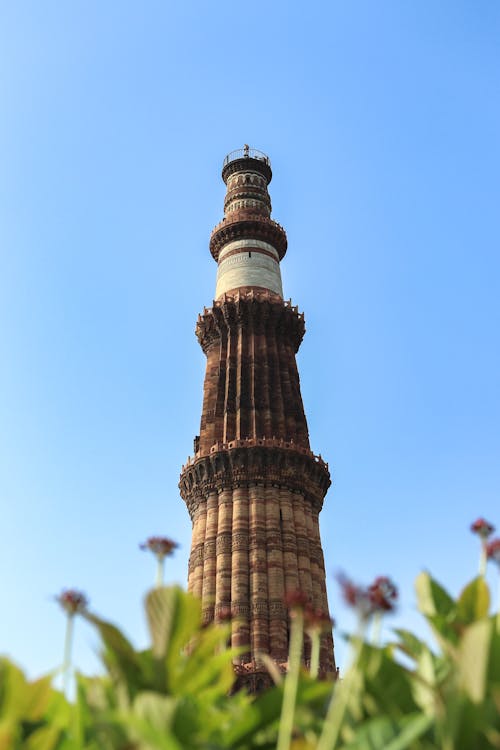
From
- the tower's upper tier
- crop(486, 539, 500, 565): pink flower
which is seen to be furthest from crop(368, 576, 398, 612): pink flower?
the tower's upper tier

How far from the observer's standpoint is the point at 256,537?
25516 mm

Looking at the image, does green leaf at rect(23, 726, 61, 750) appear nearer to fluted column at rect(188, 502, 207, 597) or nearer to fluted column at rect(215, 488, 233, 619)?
fluted column at rect(215, 488, 233, 619)

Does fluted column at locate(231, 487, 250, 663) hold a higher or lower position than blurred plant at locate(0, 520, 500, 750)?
higher

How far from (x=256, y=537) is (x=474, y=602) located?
23.1m

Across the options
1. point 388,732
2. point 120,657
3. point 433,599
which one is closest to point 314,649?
point 433,599

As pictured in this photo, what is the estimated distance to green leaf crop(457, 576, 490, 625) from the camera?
2.97 meters

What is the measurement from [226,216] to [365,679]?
36365mm

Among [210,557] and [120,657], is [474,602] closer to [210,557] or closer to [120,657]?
[120,657]

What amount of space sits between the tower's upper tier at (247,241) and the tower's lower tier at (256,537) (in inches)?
392

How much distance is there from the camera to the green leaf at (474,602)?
2.97 metres

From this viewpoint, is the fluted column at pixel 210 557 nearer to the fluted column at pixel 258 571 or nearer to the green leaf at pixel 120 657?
the fluted column at pixel 258 571

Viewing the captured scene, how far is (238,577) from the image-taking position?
80.1 ft

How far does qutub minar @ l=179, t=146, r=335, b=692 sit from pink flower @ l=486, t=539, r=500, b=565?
1853 centimetres

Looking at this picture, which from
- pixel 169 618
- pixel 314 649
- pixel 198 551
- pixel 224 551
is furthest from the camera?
pixel 198 551
